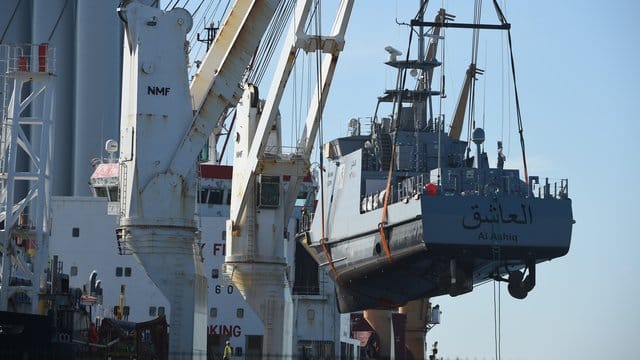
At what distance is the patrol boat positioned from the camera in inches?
1497

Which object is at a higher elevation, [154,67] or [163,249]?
[154,67]

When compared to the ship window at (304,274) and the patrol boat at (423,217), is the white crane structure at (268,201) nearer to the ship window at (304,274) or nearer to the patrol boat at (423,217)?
the patrol boat at (423,217)

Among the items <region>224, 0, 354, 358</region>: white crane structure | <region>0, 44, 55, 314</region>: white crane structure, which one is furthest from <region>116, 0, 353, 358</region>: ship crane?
<region>224, 0, 354, 358</region>: white crane structure

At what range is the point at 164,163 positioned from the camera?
36.8m

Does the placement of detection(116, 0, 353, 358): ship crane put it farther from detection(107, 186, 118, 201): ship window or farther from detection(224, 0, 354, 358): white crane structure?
detection(107, 186, 118, 201): ship window

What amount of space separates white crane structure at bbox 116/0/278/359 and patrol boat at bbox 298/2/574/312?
609cm

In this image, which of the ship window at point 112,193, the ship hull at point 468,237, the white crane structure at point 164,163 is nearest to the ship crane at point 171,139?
the white crane structure at point 164,163

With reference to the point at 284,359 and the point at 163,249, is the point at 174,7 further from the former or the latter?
the point at 284,359

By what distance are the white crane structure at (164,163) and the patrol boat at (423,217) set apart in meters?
6.09

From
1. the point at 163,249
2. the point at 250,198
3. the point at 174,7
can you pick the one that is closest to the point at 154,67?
the point at 174,7

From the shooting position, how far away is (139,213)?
36.5 m

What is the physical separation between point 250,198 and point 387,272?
196 inches

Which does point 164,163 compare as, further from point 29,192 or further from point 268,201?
point 268,201

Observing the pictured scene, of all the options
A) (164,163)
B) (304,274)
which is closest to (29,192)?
(164,163)
